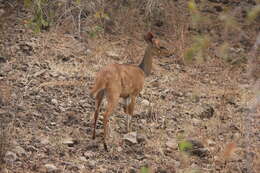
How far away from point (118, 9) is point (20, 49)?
2427 mm

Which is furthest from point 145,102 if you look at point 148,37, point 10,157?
point 10,157

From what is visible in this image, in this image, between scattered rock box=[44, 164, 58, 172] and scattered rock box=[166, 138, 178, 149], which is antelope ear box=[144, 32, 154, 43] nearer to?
scattered rock box=[166, 138, 178, 149]

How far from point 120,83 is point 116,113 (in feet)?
3.33

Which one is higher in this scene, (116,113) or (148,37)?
(148,37)

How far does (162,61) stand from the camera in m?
10.4

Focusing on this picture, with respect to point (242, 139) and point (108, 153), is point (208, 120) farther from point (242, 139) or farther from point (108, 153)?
point (108, 153)

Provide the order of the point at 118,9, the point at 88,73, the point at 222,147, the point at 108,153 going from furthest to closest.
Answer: the point at 118,9, the point at 88,73, the point at 222,147, the point at 108,153

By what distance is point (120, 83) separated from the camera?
24.1 feet

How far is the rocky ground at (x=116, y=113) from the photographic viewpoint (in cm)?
678

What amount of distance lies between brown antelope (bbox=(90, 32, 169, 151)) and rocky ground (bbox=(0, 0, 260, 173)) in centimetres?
39

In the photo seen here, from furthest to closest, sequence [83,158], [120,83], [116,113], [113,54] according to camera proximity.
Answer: [113,54] < [116,113] < [120,83] < [83,158]

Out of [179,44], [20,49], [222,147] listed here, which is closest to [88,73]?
[20,49]

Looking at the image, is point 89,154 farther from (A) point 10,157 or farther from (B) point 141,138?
(A) point 10,157

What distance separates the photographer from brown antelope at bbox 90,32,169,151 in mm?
6996
